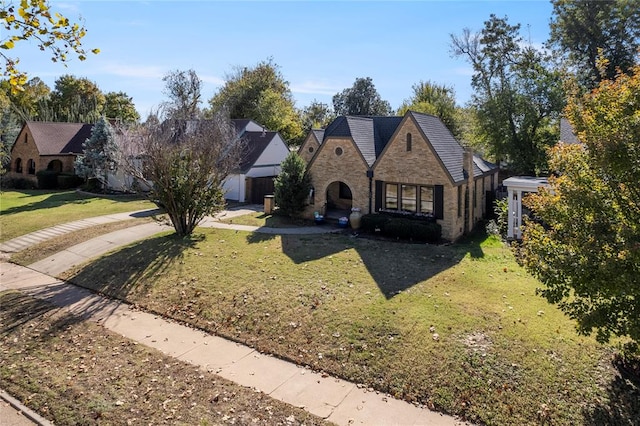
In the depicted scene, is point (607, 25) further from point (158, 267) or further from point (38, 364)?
point (38, 364)

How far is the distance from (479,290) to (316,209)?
12.6 meters

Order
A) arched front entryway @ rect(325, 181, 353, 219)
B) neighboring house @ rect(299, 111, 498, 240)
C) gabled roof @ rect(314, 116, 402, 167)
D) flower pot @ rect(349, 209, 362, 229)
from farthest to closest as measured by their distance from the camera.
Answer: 1. arched front entryway @ rect(325, 181, 353, 219)
2. gabled roof @ rect(314, 116, 402, 167)
3. flower pot @ rect(349, 209, 362, 229)
4. neighboring house @ rect(299, 111, 498, 240)

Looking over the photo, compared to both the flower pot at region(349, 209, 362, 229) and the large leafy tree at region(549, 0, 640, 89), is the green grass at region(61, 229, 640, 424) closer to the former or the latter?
the flower pot at region(349, 209, 362, 229)

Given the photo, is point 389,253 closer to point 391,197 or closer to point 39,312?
point 391,197

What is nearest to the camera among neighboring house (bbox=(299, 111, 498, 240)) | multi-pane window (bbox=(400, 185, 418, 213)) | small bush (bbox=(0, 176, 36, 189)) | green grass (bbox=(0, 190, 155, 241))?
neighboring house (bbox=(299, 111, 498, 240))

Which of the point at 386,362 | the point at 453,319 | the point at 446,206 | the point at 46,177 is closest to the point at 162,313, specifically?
the point at 386,362

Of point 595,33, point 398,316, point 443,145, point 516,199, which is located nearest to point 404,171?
point 443,145

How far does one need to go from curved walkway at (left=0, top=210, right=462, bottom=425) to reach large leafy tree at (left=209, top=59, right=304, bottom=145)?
3621cm

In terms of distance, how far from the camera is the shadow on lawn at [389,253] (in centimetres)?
1459

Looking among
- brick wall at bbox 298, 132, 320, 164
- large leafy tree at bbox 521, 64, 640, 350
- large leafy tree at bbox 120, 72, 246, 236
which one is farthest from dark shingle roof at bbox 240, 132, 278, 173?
Result: large leafy tree at bbox 521, 64, 640, 350

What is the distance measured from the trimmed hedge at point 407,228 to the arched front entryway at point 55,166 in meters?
37.8

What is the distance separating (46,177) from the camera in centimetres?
4069

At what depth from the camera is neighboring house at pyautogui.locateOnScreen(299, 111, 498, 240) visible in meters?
20.5

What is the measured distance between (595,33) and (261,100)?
34.3 m
